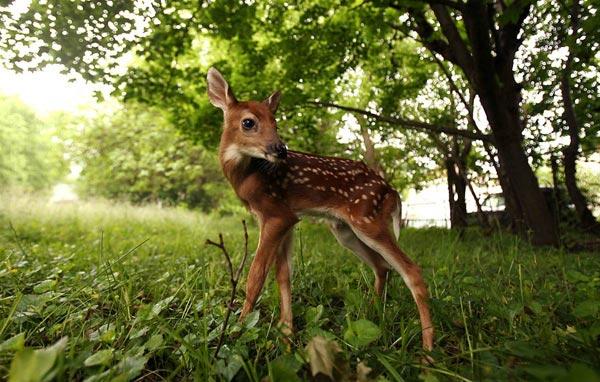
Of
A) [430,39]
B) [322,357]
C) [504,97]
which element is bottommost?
[322,357]

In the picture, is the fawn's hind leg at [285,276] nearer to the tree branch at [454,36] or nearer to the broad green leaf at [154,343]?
the broad green leaf at [154,343]

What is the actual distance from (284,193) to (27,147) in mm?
28450

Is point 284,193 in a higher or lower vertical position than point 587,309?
higher

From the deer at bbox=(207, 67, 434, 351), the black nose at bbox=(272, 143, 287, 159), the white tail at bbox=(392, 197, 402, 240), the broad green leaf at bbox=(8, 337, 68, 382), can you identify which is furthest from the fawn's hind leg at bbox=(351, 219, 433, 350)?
the broad green leaf at bbox=(8, 337, 68, 382)

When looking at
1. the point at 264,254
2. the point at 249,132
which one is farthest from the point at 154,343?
the point at 249,132

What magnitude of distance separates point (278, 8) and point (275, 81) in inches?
63.8

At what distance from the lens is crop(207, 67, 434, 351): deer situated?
96.5 inches

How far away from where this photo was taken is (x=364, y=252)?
303cm

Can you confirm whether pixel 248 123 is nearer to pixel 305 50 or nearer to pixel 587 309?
pixel 587 309

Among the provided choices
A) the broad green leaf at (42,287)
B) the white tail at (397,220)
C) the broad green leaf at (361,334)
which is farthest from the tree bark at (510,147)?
the broad green leaf at (42,287)

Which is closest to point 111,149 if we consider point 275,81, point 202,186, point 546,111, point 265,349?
point 202,186

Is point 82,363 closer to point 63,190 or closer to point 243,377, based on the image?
point 243,377

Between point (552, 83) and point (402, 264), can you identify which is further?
point (552, 83)

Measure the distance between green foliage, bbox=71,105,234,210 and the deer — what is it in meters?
17.2
